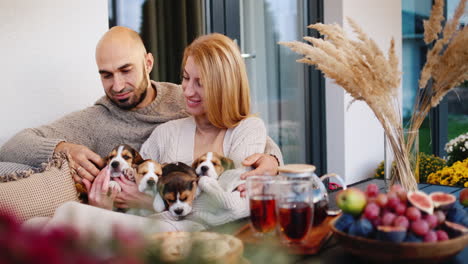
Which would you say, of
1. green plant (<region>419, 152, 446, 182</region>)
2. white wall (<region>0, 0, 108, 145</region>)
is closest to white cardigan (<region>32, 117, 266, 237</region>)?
white wall (<region>0, 0, 108, 145</region>)

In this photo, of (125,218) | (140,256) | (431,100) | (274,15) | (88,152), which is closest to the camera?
(140,256)

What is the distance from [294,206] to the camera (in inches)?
46.8

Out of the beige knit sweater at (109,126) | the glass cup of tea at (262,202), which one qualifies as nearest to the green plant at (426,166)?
the beige knit sweater at (109,126)

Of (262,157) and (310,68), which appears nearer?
(262,157)

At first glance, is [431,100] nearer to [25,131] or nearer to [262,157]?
[262,157]

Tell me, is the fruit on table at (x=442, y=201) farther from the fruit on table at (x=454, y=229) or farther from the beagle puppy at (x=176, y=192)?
the beagle puppy at (x=176, y=192)

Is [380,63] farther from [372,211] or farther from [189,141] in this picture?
[189,141]

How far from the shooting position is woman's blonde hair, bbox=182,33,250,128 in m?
1.93

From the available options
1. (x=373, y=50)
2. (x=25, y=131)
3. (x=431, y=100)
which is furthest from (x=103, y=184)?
(x=431, y=100)

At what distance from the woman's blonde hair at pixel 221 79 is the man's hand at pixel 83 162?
47 cm

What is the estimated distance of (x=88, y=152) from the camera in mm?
2002

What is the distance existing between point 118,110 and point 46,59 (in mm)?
432

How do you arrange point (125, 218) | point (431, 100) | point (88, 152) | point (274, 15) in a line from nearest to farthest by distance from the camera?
point (125, 218)
point (431, 100)
point (88, 152)
point (274, 15)

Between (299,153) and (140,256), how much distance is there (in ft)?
13.1
